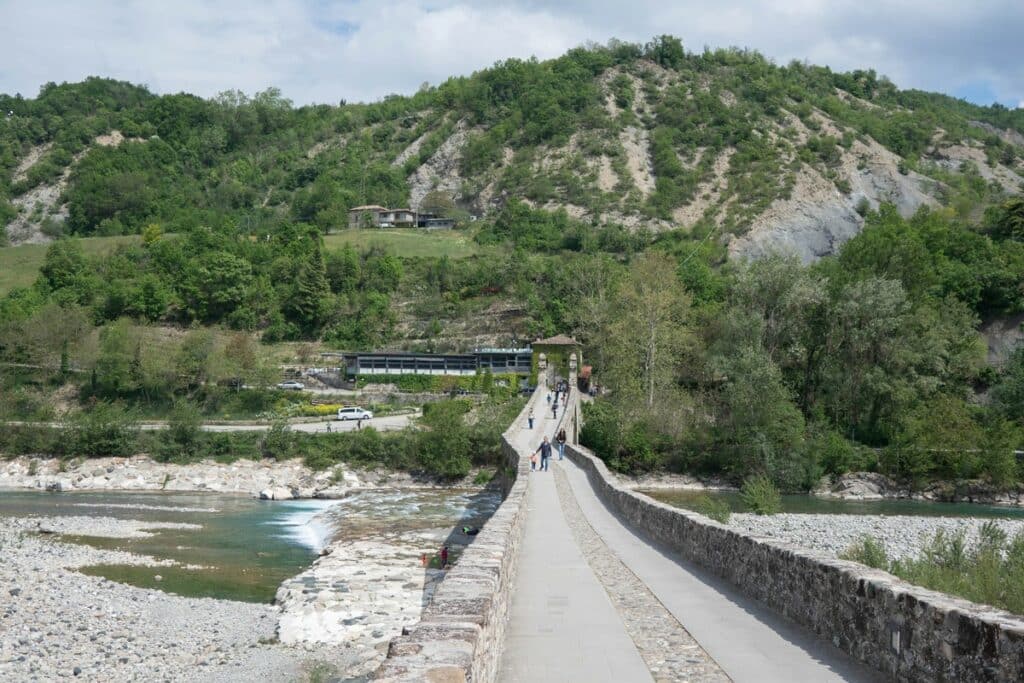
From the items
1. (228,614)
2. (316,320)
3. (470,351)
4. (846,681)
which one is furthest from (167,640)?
(316,320)

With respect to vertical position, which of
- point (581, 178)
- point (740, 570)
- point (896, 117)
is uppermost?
point (896, 117)

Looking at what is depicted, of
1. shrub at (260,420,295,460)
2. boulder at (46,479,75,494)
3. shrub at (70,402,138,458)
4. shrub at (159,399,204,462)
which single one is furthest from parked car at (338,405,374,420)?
boulder at (46,479,75,494)

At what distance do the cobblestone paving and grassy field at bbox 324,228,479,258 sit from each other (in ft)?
261

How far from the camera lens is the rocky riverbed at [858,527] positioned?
2425cm

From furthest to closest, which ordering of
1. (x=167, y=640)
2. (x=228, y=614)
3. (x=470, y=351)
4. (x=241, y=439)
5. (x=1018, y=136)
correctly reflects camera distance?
1. (x=1018, y=136)
2. (x=470, y=351)
3. (x=241, y=439)
4. (x=228, y=614)
5. (x=167, y=640)

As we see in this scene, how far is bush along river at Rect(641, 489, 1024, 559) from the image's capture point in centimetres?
2442

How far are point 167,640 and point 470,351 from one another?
52.3 m

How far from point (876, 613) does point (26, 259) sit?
10400 centimetres

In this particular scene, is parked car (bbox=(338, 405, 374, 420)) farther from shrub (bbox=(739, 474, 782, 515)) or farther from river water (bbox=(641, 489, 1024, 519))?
shrub (bbox=(739, 474, 782, 515))

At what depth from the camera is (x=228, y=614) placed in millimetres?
18781

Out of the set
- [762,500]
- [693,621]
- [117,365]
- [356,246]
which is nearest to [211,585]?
[693,621]

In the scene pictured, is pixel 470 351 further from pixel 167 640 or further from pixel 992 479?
pixel 167 640

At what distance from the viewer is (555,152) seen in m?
124

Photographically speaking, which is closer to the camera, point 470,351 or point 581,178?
point 470,351
